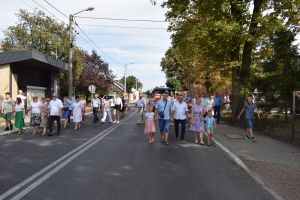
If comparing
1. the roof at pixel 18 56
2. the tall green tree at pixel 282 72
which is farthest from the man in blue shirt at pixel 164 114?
the roof at pixel 18 56

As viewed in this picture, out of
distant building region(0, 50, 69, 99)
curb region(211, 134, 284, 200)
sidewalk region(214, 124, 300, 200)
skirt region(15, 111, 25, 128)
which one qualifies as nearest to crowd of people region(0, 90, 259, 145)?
skirt region(15, 111, 25, 128)

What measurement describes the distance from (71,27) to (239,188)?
2947 centimetres

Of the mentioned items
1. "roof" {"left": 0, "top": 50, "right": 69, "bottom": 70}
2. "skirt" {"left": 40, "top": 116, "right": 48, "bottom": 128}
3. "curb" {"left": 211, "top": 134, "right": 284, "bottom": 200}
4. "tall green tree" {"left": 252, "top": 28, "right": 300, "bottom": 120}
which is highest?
"roof" {"left": 0, "top": 50, "right": 69, "bottom": 70}

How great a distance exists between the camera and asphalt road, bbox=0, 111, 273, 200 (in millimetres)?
7449

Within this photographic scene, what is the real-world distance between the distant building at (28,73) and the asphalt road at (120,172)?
18332mm

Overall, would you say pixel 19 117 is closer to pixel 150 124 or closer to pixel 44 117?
pixel 44 117

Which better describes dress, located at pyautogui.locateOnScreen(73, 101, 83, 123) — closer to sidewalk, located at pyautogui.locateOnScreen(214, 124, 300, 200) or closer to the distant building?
sidewalk, located at pyautogui.locateOnScreen(214, 124, 300, 200)

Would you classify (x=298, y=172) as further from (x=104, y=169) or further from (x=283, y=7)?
(x=283, y=7)

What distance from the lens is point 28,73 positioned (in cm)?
3631

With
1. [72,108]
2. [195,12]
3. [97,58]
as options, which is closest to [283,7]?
[195,12]

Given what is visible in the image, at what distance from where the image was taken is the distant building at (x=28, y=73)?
31.7 meters

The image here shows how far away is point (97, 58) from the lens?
211ft

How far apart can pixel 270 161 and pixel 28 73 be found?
28.3 metres

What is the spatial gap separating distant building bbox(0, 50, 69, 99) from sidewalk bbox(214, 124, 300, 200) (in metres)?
19.1
